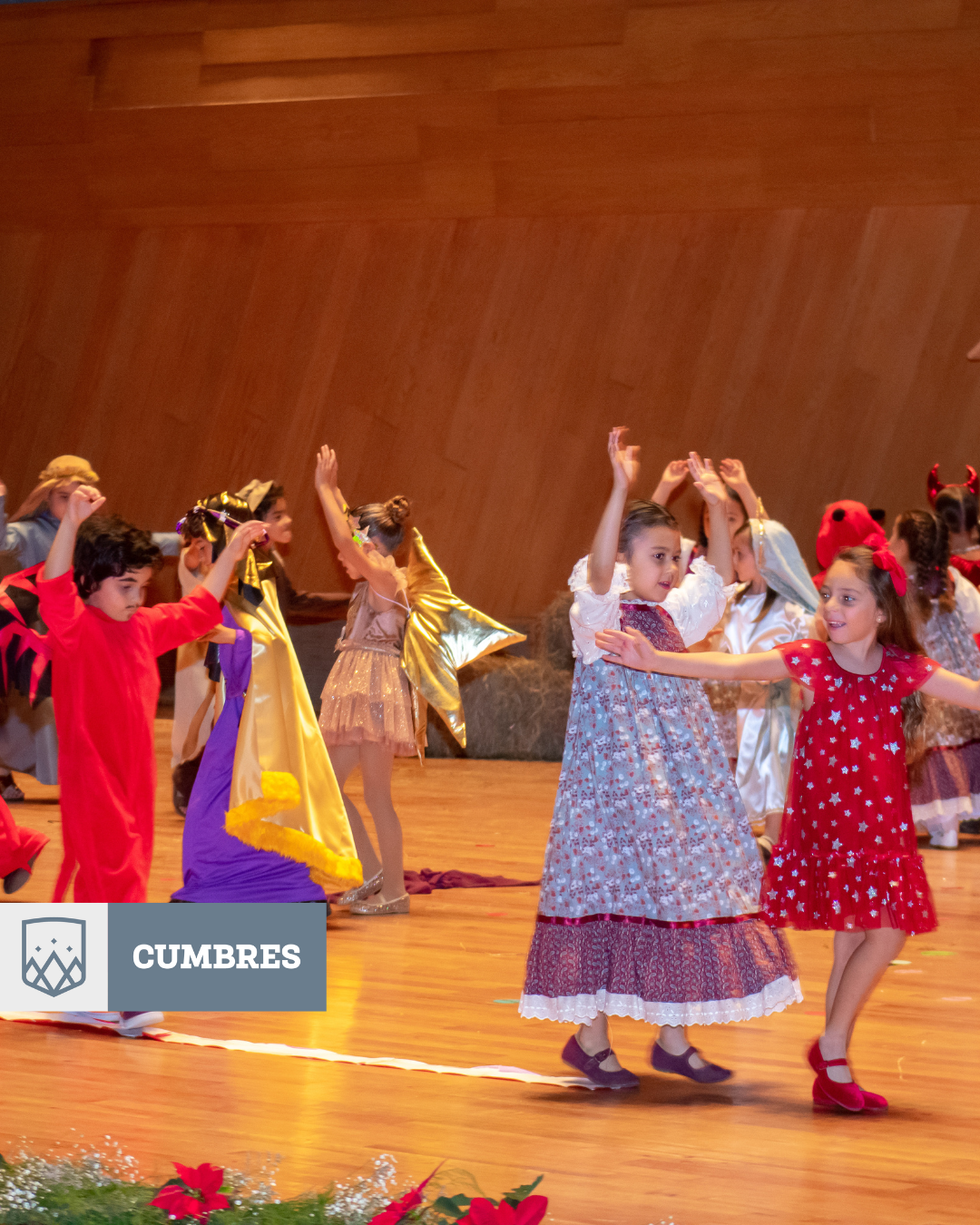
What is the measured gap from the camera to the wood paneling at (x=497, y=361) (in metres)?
10.6

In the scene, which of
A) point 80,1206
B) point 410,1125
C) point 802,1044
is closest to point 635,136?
point 802,1044

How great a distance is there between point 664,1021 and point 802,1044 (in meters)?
0.65

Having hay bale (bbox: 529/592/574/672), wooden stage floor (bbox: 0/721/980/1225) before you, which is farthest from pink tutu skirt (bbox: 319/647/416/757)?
hay bale (bbox: 529/592/574/672)

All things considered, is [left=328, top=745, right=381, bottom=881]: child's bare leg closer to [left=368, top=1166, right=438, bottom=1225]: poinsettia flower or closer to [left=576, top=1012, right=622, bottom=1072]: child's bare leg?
[left=576, top=1012, right=622, bottom=1072]: child's bare leg

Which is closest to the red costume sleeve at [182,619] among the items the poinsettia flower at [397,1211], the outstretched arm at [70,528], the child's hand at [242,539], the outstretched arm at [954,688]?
the child's hand at [242,539]

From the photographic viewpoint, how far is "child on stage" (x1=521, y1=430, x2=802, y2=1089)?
3561mm

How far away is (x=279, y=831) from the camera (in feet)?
15.8

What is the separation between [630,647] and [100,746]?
1542 mm

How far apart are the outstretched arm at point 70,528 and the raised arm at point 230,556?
0.45 m

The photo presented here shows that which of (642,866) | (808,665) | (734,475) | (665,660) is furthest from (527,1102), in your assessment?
(734,475)

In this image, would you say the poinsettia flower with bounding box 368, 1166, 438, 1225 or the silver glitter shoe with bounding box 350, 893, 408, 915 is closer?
the poinsettia flower with bounding box 368, 1166, 438, 1225

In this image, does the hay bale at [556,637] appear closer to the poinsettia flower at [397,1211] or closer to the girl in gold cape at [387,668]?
the girl in gold cape at [387,668]

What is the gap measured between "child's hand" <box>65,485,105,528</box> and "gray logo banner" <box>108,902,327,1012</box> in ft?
3.10

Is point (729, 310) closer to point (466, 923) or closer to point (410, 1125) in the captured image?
point (466, 923)
